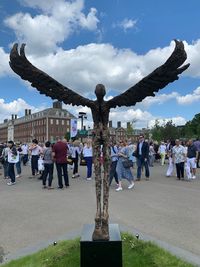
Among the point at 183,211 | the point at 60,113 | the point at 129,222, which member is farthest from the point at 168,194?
the point at 60,113

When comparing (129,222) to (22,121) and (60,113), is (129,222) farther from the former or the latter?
(22,121)

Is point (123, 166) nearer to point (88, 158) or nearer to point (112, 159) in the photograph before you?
point (112, 159)

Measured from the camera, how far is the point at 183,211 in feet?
28.8

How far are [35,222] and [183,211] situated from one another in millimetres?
3646

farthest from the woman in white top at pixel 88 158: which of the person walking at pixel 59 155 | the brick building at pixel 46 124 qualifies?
the brick building at pixel 46 124

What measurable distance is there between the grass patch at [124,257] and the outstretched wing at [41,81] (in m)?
2.33

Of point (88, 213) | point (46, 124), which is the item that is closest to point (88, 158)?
point (88, 213)

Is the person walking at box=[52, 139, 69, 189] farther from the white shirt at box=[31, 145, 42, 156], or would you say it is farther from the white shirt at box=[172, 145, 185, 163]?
Answer: the white shirt at box=[172, 145, 185, 163]

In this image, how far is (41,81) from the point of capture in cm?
524

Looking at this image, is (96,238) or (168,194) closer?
(96,238)

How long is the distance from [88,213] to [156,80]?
462 cm

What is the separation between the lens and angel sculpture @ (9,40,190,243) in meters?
4.86

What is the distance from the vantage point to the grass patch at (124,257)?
201 inches

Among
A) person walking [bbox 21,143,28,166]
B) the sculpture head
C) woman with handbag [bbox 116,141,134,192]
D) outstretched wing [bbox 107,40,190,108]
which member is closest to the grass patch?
outstretched wing [bbox 107,40,190,108]
